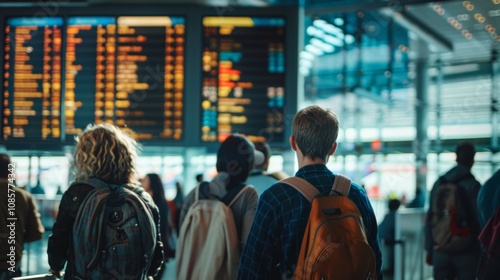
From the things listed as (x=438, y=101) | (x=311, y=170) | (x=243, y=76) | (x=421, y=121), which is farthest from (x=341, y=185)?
(x=421, y=121)

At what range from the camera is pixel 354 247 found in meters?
2.32

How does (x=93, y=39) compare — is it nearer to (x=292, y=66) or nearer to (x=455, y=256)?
(x=292, y=66)

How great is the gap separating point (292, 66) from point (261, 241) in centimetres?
306

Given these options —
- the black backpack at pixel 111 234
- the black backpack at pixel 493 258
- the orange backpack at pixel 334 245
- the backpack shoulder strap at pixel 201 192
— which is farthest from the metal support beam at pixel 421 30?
the orange backpack at pixel 334 245

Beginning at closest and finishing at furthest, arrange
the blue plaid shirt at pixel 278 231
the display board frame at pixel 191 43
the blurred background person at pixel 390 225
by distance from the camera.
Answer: the blue plaid shirt at pixel 278 231 < the display board frame at pixel 191 43 < the blurred background person at pixel 390 225

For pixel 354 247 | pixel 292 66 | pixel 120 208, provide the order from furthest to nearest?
1. pixel 292 66
2. pixel 120 208
3. pixel 354 247

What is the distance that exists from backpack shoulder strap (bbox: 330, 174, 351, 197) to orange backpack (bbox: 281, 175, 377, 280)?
7 centimetres

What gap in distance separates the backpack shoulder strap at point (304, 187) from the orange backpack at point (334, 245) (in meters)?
0.05

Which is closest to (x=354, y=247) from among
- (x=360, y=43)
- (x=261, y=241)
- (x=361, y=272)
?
(x=361, y=272)

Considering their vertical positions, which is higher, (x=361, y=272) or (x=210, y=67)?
(x=210, y=67)

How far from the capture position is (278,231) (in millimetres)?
2463

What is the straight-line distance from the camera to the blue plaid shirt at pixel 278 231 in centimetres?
243

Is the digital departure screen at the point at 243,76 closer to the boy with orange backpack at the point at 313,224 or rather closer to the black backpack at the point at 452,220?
the black backpack at the point at 452,220

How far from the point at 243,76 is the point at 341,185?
3077 millimetres
